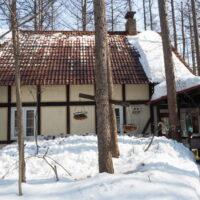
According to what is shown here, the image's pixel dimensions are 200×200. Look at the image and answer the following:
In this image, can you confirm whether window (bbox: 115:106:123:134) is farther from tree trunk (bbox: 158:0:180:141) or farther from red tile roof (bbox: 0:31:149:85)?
tree trunk (bbox: 158:0:180:141)

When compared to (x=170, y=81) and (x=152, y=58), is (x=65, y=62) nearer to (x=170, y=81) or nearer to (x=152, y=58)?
(x=152, y=58)

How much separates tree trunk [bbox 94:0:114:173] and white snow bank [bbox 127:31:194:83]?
6.04 metres

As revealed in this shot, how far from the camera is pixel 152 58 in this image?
475 inches

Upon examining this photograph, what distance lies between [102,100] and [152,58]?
799 cm

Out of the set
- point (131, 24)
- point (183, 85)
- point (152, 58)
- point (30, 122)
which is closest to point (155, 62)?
point (152, 58)

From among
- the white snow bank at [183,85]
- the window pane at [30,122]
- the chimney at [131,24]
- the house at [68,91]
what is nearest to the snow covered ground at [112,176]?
the white snow bank at [183,85]

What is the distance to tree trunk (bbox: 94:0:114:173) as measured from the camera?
475 cm

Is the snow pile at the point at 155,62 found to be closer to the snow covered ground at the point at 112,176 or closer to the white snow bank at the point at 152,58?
the white snow bank at the point at 152,58

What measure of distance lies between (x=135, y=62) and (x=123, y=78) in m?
1.54

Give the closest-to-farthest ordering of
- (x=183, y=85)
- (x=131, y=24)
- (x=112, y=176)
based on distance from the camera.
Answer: (x=112, y=176) < (x=183, y=85) < (x=131, y=24)

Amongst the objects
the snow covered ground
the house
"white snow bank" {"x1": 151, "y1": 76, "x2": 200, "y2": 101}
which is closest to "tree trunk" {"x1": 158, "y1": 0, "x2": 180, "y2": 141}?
"white snow bank" {"x1": 151, "y1": 76, "x2": 200, "y2": 101}

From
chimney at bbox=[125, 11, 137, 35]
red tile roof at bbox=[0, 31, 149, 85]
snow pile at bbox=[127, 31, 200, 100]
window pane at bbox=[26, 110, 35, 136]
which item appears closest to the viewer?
snow pile at bbox=[127, 31, 200, 100]

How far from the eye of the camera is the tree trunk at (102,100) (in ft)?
15.6

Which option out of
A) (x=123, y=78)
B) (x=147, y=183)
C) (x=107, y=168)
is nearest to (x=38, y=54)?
(x=123, y=78)
